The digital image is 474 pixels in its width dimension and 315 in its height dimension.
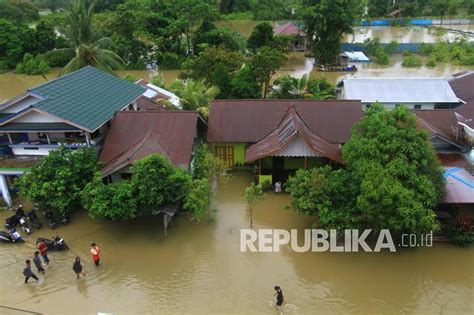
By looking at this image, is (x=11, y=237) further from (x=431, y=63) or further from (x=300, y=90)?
(x=431, y=63)

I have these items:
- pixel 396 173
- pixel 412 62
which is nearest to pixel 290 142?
pixel 396 173

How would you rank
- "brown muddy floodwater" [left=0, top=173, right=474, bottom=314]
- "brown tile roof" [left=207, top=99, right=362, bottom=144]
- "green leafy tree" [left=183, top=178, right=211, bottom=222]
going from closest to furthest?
1. "brown muddy floodwater" [left=0, top=173, right=474, bottom=314]
2. "green leafy tree" [left=183, top=178, right=211, bottom=222]
3. "brown tile roof" [left=207, top=99, right=362, bottom=144]

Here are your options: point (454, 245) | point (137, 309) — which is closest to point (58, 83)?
point (137, 309)

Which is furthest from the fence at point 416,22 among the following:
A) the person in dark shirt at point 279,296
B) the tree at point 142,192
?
the person in dark shirt at point 279,296

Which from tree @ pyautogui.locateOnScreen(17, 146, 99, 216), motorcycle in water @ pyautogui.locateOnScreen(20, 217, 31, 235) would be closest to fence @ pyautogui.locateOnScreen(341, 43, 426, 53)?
tree @ pyautogui.locateOnScreen(17, 146, 99, 216)

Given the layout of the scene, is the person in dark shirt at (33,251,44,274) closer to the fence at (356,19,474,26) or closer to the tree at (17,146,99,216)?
the tree at (17,146,99,216)

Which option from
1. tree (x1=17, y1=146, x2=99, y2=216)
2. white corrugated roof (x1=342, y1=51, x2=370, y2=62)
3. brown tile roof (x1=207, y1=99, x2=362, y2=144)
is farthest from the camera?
white corrugated roof (x1=342, y1=51, x2=370, y2=62)
